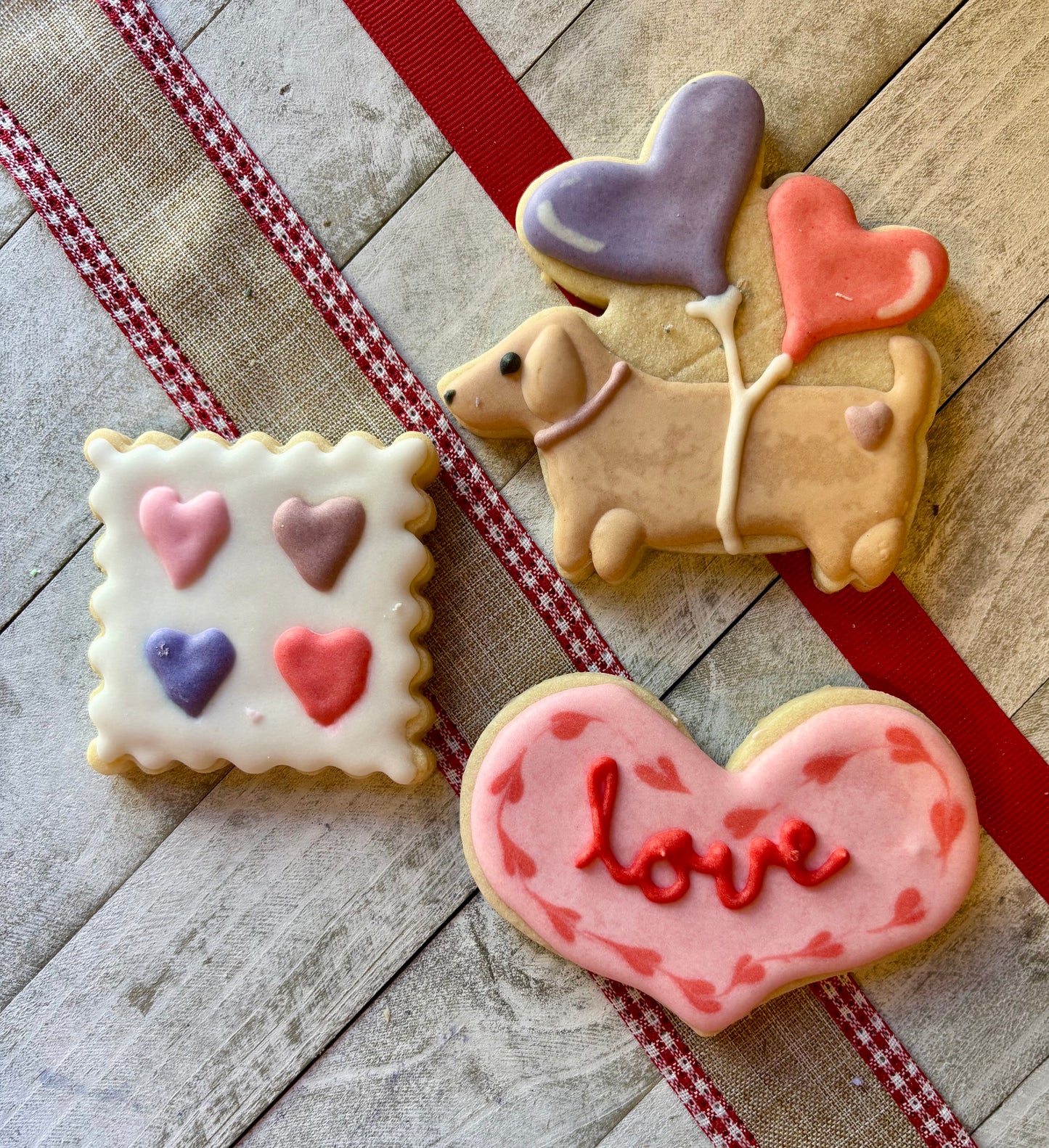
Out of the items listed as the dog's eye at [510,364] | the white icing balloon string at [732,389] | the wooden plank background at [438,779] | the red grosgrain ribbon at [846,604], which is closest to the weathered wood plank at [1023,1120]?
the wooden plank background at [438,779]

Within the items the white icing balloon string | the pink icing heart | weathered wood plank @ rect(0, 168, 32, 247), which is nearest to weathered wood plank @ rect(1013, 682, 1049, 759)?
the white icing balloon string

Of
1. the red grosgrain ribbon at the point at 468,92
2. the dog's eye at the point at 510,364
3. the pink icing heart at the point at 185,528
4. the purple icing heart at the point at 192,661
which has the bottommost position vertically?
the purple icing heart at the point at 192,661

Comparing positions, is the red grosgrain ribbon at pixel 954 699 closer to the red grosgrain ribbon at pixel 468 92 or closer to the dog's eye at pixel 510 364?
the dog's eye at pixel 510 364

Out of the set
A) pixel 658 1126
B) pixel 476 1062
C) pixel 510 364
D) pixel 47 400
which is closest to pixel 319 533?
pixel 510 364

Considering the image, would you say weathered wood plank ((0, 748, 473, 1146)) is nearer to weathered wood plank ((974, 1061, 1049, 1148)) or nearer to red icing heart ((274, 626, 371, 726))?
red icing heart ((274, 626, 371, 726))

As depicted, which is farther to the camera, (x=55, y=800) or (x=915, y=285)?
(x=55, y=800)

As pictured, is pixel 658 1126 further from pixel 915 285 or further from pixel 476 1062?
pixel 915 285
